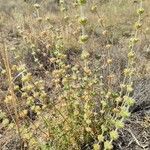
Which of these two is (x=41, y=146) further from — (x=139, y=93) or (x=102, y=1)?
(x=102, y=1)

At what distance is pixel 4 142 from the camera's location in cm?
312

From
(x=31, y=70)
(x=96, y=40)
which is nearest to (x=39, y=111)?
(x=31, y=70)

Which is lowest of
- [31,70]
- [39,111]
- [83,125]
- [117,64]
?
[31,70]

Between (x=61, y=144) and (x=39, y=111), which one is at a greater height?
(x=39, y=111)

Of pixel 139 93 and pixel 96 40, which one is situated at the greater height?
pixel 139 93

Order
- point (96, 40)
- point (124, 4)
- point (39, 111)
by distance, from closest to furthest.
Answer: point (39, 111) → point (96, 40) → point (124, 4)

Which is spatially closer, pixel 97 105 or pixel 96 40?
pixel 97 105

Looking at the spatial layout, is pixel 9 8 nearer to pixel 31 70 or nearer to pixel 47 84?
pixel 31 70

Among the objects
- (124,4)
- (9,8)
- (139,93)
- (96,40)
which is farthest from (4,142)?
(9,8)

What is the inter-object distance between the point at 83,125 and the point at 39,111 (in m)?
0.36

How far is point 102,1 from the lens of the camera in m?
6.03

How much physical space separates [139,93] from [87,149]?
0.78 metres

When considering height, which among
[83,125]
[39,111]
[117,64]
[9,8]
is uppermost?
[39,111]

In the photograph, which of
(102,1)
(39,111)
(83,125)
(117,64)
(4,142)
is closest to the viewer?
(39,111)
